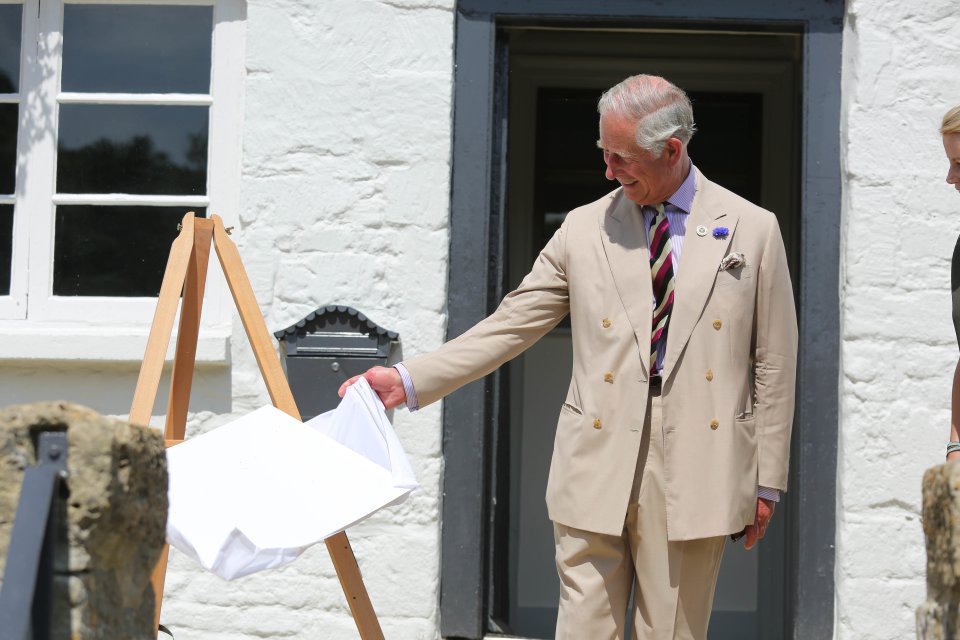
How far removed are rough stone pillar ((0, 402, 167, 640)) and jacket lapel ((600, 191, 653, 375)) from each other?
1.38m

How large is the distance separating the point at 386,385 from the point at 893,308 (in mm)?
1863

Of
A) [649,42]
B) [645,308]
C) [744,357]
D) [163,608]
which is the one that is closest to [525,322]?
[645,308]

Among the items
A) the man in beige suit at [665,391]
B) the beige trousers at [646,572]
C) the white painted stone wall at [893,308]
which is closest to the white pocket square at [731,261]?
the man in beige suit at [665,391]

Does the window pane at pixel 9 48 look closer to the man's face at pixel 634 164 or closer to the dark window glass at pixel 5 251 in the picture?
the dark window glass at pixel 5 251

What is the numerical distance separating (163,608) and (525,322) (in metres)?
1.88

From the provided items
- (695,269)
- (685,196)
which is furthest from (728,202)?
(695,269)

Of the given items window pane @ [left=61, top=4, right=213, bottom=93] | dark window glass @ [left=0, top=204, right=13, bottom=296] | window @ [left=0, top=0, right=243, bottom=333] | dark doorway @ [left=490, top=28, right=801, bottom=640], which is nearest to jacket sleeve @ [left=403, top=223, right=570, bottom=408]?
window @ [left=0, top=0, right=243, bottom=333]

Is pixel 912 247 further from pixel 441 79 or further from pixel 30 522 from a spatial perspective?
pixel 30 522

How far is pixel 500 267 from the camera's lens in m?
4.47

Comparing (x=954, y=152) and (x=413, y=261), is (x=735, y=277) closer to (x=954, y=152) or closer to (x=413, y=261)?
(x=954, y=152)

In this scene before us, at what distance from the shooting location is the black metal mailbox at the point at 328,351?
4324 mm

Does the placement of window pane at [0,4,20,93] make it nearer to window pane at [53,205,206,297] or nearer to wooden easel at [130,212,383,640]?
window pane at [53,205,206,297]

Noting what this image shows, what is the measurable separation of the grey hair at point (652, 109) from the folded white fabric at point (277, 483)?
3.02 feet

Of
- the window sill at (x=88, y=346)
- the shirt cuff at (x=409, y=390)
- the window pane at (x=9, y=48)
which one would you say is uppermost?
the window pane at (x=9, y=48)
